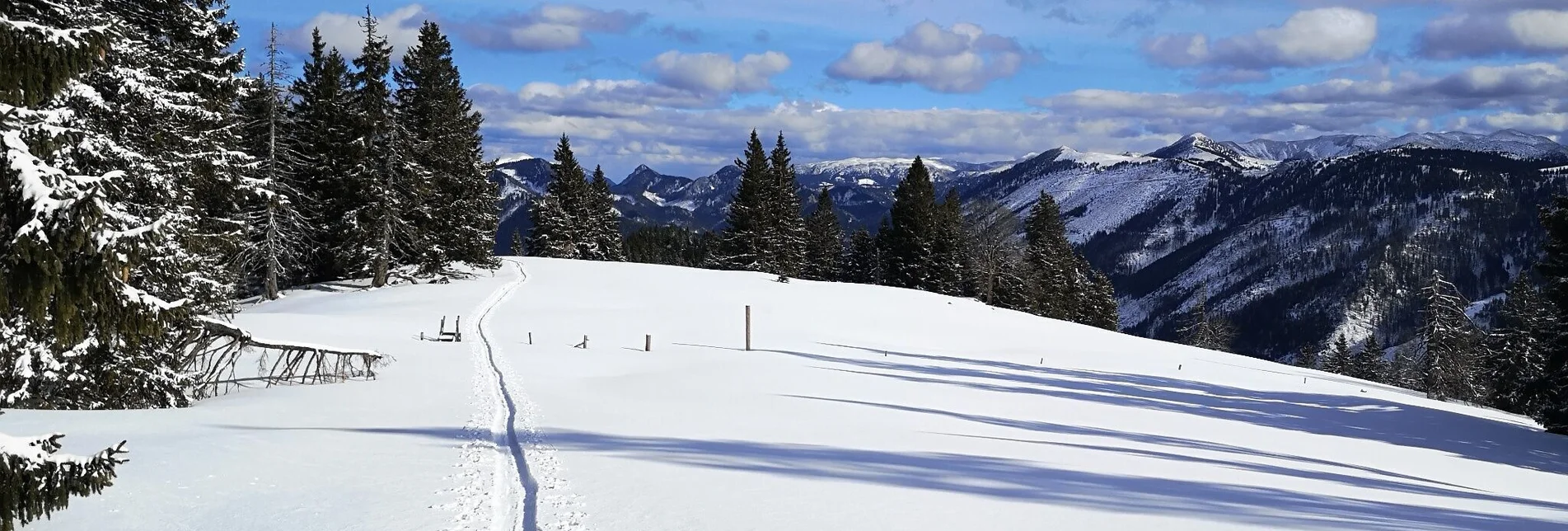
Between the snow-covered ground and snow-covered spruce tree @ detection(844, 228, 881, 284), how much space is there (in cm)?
4714

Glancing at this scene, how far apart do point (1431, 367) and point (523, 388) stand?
51.3 metres

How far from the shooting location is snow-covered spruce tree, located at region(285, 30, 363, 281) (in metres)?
A: 40.7

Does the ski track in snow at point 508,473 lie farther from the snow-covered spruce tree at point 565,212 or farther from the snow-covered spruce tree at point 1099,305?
the snow-covered spruce tree at point 1099,305

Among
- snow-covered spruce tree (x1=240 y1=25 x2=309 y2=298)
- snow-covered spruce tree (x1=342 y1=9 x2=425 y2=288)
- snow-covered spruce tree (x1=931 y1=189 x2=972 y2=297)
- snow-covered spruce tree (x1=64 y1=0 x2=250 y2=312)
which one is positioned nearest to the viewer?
snow-covered spruce tree (x1=64 y1=0 x2=250 y2=312)

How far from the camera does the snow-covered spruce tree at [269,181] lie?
3325 cm

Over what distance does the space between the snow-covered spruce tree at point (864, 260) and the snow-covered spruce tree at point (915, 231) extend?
7726mm

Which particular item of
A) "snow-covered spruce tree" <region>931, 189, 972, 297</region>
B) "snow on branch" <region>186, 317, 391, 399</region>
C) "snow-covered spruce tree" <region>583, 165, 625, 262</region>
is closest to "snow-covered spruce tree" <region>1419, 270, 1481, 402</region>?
"snow-covered spruce tree" <region>931, 189, 972, 297</region>

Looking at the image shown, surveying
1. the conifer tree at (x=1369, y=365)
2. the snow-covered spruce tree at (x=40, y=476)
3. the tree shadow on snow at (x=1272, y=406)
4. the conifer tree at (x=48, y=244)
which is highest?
the conifer tree at (x=48, y=244)

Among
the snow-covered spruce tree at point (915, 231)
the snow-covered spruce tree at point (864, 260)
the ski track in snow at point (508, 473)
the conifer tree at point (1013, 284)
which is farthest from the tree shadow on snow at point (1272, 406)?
the snow-covered spruce tree at point (864, 260)

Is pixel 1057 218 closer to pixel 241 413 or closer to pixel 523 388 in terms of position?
pixel 523 388

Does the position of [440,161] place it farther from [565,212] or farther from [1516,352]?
[1516,352]

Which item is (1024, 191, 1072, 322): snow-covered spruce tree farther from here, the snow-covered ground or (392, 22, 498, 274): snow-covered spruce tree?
(392, 22, 498, 274): snow-covered spruce tree

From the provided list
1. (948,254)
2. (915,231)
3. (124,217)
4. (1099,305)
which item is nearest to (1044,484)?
(124,217)

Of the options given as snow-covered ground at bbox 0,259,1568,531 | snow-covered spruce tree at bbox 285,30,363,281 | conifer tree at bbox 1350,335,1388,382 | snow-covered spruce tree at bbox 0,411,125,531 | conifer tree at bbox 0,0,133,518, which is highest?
snow-covered spruce tree at bbox 285,30,363,281
